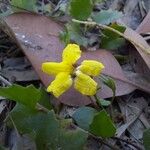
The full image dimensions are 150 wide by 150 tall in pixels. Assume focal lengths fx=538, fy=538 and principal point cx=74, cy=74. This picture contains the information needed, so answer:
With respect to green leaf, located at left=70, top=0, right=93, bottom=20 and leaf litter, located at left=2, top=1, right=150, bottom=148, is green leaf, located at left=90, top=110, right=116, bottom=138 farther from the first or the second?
green leaf, located at left=70, top=0, right=93, bottom=20

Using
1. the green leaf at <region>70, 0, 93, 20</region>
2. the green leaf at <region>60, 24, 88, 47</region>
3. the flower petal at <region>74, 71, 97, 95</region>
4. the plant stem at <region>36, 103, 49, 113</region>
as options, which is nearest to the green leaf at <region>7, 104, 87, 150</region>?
the plant stem at <region>36, 103, 49, 113</region>

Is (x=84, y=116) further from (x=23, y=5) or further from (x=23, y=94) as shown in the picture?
(x=23, y=5)

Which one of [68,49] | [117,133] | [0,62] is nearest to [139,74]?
[117,133]

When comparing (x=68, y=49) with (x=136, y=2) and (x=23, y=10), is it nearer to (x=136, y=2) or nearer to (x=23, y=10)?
(x=23, y=10)

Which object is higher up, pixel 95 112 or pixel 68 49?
pixel 68 49

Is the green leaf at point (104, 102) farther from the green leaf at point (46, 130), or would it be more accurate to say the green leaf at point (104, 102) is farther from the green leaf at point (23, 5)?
the green leaf at point (23, 5)
